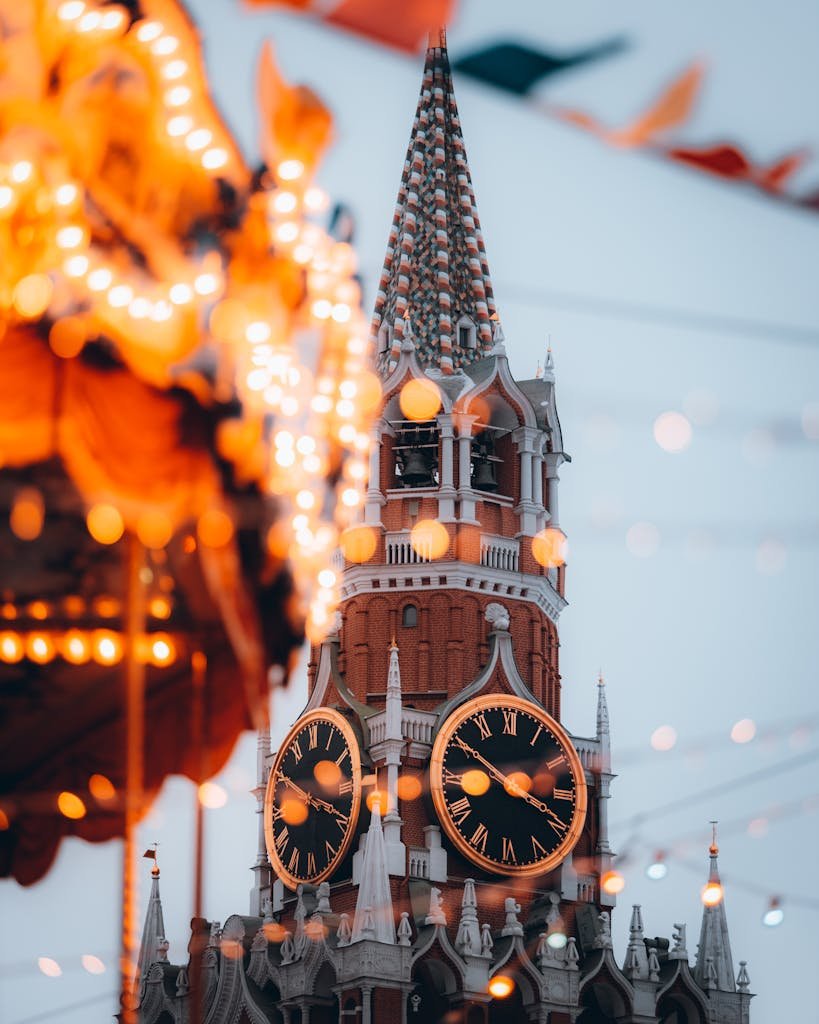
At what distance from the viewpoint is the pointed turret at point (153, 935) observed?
5309cm

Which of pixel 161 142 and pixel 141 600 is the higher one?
pixel 161 142

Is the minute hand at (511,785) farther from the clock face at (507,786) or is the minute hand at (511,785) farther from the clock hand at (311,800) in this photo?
the clock hand at (311,800)

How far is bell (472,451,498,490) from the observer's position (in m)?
53.8

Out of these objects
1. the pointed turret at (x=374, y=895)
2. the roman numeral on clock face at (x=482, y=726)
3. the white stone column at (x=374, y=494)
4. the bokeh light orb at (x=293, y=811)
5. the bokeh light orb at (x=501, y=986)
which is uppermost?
the white stone column at (x=374, y=494)

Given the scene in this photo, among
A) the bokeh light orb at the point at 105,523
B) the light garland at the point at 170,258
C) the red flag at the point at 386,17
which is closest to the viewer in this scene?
the red flag at the point at 386,17

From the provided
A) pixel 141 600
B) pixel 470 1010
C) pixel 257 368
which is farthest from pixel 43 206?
pixel 470 1010

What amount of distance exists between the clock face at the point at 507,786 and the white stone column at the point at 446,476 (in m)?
4.05

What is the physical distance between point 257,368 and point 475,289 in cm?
3588

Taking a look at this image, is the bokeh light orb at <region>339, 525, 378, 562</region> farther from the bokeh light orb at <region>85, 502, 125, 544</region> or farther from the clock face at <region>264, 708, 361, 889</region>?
the bokeh light orb at <region>85, 502, 125, 544</region>

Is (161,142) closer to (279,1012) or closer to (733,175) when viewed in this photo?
(733,175)

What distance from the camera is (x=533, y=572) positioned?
2096 inches

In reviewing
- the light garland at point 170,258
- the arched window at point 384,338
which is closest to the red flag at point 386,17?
the light garland at point 170,258

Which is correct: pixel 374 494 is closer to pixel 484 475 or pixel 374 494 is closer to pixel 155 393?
pixel 484 475

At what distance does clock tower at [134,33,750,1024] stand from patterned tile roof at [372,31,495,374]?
0.36ft
